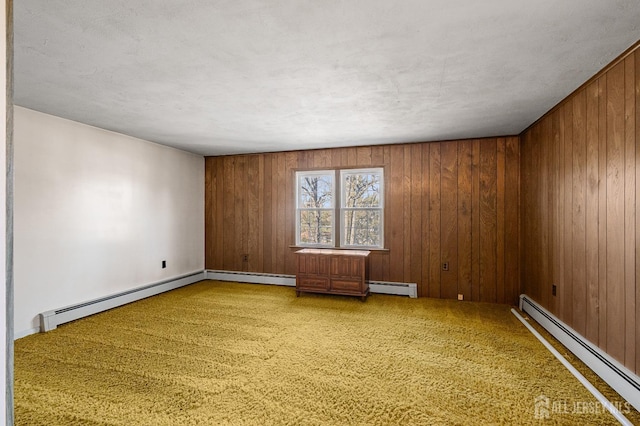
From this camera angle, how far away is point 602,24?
1.88 m

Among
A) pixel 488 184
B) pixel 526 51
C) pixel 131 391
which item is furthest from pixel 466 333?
pixel 131 391

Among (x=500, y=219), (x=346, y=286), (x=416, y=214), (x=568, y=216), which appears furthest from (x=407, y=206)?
(x=568, y=216)

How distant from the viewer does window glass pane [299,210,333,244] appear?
18.3ft

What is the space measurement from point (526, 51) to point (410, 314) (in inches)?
125

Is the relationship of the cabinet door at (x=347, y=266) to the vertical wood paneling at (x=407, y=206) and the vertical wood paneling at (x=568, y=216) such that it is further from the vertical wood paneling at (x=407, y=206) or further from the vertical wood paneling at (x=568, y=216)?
the vertical wood paneling at (x=568, y=216)

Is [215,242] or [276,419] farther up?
[215,242]

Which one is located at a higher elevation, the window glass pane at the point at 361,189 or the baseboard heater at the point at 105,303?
the window glass pane at the point at 361,189

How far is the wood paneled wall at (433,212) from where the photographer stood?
467 cm

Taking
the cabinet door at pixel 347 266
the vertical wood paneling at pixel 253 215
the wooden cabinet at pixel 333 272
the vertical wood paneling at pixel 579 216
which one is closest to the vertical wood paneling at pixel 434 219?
the wooden cabinet at pixel 333 272

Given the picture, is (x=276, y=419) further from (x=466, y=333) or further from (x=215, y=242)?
(x=215, y=242)

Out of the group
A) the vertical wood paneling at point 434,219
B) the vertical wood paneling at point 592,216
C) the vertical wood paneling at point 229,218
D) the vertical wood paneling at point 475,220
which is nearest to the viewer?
the vertical wood paneling at point 592,216

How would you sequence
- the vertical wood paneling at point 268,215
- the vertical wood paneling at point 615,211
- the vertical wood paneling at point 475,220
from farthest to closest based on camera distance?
the vertical wood paneling at point 268,215, the vertical wood paneling at point 475,220, the vertical wood paneling at point 615,211

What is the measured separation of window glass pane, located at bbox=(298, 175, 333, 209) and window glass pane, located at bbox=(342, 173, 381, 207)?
298mm

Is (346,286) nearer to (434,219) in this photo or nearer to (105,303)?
(434,219)
